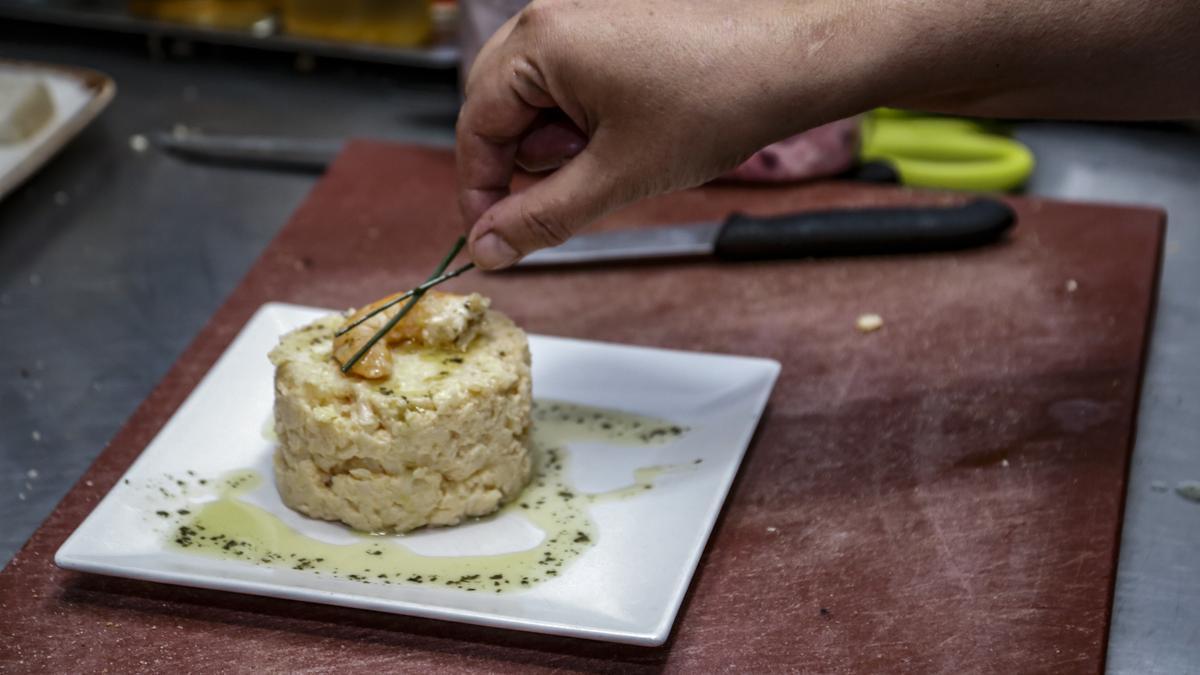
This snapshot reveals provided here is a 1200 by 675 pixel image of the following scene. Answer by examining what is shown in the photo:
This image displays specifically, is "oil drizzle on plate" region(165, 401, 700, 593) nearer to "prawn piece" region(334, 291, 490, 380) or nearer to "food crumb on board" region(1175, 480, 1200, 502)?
"prawn piece" region(334, 291, 490, 380)

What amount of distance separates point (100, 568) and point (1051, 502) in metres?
1.16

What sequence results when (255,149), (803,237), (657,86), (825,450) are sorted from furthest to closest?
(255,149)
(803,237)
(825,450)
(657,86)

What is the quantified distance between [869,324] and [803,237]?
0.23m

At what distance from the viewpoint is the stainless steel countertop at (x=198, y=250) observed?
177cm

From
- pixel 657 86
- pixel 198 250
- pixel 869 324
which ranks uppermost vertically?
pixel 657 86

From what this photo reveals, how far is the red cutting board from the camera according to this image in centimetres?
146

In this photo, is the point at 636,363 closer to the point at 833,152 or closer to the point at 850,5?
the point at 850,5

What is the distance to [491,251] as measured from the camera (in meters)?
1.65

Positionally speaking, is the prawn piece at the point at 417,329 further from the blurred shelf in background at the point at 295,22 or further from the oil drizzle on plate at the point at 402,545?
the blurred shelf in background at the point at 295,22

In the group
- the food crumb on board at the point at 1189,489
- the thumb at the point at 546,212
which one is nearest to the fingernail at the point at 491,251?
the thumb at the point at 546,212

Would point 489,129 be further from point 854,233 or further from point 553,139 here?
point 854,233

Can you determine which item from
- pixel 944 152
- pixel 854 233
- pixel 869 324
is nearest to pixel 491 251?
pixel 869 324

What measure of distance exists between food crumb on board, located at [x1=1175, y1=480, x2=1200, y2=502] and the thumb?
35.2 inches

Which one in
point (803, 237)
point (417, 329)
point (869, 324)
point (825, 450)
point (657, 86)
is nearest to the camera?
point (657, 86)
